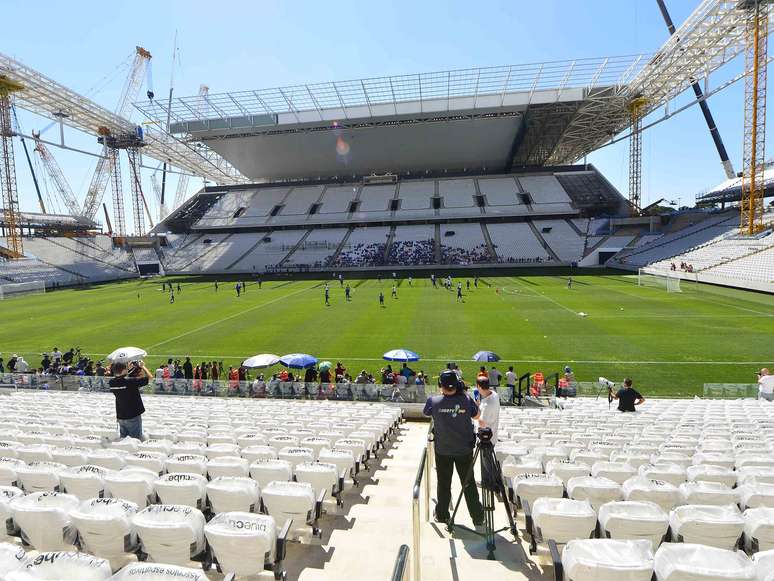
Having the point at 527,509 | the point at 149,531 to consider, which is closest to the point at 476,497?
the point at 527,509

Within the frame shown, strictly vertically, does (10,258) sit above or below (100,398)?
above

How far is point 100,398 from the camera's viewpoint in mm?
14828

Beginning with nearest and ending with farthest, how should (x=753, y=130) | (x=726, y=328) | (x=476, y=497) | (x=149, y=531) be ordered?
(x=149, y=531), (x=476, y=497), (x=726, y=328), (x=753, y=130)

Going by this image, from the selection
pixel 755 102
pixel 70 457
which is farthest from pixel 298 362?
pixel 755 102

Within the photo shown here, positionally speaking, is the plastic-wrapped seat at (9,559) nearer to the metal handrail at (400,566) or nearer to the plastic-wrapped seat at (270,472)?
the metal handrail at (400,566)

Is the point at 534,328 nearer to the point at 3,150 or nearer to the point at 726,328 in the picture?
the point at 726,328

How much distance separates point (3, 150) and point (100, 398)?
238 feet

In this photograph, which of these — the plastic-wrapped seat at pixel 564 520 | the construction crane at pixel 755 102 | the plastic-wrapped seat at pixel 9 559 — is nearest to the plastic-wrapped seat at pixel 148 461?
the plastic-wrapped seat at pixel 9 559

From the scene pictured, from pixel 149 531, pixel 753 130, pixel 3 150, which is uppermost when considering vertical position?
pixel 3 150

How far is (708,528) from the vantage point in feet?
12.9

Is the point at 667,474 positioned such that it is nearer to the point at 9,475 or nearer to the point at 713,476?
the point at 713,476

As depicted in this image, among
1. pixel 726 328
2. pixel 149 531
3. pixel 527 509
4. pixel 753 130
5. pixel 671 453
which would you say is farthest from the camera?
pixel 753 130

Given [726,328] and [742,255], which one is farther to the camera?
[742,255]

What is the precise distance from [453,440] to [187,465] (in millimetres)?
3469
